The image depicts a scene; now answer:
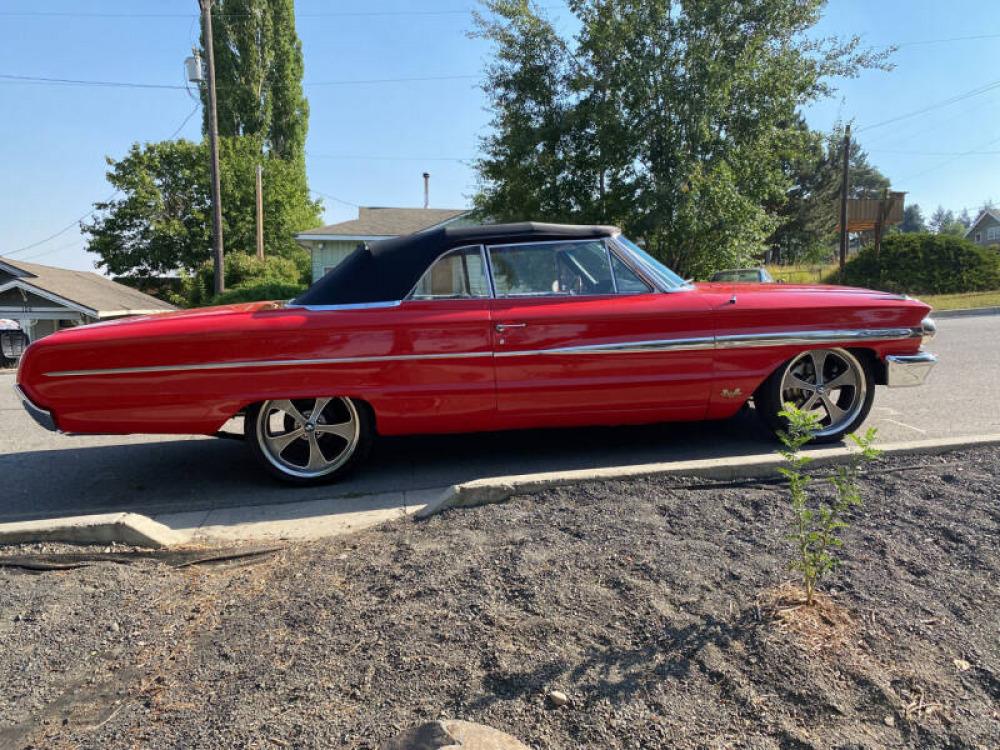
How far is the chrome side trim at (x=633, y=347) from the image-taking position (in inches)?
153

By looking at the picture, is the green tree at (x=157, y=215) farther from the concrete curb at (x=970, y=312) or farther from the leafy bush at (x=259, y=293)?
the concrete curb at (x=970, y=312)

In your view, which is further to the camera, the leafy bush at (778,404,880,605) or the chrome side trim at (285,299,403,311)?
the chrome side trim at (285,299,403,311)

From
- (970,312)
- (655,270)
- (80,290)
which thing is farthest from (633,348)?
(80,290)

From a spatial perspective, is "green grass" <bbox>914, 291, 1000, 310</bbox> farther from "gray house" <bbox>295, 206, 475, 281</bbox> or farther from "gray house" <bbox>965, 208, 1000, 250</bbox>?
"gray house" <bbox>965, 208, 1000, 250</bbox>

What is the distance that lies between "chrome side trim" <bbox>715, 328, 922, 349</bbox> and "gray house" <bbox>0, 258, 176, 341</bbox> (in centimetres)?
2104

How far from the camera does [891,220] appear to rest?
25844 mm

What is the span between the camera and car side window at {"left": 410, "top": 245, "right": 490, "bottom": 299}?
416 centimetres

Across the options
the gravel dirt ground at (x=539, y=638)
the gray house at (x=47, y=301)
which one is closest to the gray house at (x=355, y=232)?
the gray house at (x=47, y=301)

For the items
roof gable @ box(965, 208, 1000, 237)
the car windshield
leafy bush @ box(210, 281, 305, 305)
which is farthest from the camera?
roof gable @ box(965, 208, 1000, 237)

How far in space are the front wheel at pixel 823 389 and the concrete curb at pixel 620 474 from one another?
0.71 m

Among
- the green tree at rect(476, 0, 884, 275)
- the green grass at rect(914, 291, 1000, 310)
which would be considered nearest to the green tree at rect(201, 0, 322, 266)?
the green tree at rect(476, 0, 884, 275)

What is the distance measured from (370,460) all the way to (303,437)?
26.4 inches

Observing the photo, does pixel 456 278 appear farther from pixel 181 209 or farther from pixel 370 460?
pixel 181 209

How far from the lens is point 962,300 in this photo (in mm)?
19750
